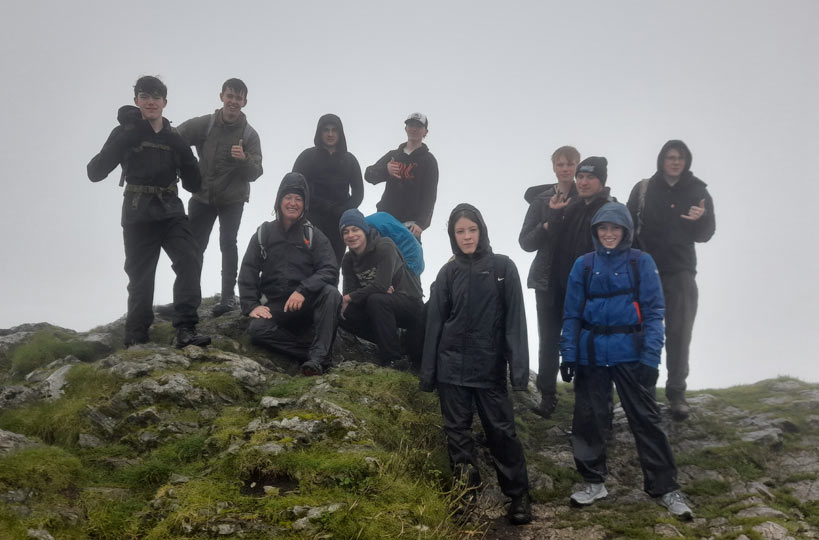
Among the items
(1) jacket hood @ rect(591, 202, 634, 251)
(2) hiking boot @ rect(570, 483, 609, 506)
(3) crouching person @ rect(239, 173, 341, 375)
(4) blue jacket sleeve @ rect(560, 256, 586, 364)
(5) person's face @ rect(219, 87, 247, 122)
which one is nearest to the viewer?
(2) hiking boot @ rect(570, 483, 609, 506)

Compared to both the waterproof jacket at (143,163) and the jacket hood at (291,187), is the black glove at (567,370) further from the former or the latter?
the waterproof jacket at (143,163)

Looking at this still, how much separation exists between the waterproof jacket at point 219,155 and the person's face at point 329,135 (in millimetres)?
1364

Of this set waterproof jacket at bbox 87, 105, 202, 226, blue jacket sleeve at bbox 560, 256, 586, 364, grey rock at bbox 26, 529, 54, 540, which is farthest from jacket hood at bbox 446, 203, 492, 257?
grey rock at bbox 26, 529, 54, 540

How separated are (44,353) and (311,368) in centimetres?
497

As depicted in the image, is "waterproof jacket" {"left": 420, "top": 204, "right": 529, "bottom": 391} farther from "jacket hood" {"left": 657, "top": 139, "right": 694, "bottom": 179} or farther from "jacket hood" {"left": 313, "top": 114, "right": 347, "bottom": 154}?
"jacket hood" {"left": 313, "top": 114, "right": 347, "bottom": 154}

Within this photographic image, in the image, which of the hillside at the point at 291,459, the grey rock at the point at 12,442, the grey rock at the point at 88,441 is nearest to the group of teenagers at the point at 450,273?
the hillside at the point at 291,459

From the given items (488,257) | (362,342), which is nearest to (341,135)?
(362,342)

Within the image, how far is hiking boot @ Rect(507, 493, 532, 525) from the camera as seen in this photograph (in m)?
6.50

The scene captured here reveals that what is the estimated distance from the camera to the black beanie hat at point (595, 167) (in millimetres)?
8461

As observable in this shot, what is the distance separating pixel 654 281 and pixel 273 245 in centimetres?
586

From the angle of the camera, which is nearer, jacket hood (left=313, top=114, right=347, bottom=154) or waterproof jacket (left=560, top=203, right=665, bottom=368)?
waterproof jacket (left=560, top=203, right=665, bottom=368)

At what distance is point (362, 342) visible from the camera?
11664mm

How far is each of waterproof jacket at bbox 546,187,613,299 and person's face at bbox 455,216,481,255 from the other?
2141mm

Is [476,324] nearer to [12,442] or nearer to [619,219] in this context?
[619,219]
